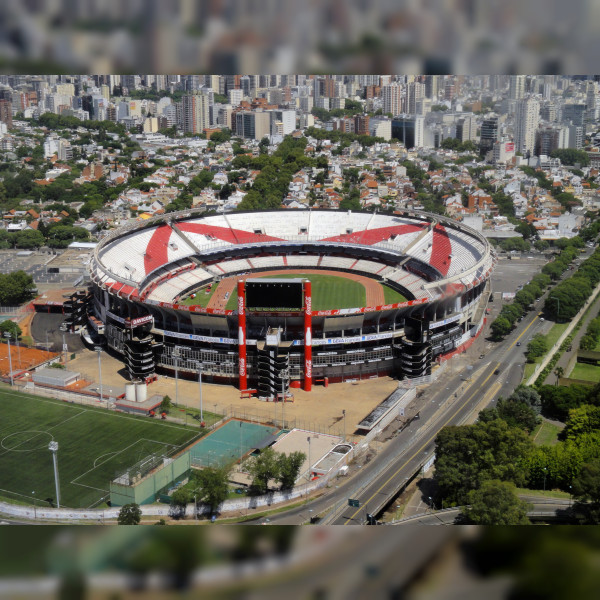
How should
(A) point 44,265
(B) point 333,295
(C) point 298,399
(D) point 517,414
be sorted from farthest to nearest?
(A) point 44,265 < (B) point 333,295 < (C) point 298,399 < (D) point 517,414

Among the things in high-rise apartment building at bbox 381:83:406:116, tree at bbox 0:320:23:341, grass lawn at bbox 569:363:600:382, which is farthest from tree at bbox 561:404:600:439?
high-rise apartment building at bbox 381:83:406:116

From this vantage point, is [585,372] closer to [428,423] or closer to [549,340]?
[549,340]

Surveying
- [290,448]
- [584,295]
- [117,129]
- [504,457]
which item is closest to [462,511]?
[504,457]

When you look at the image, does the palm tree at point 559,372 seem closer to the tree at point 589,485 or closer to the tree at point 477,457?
the tree at point 477,457

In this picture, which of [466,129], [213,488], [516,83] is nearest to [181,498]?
[213,488]

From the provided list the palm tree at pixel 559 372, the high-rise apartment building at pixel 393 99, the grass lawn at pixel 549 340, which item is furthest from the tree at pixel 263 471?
the high-rise apartment building at pixel 393 99

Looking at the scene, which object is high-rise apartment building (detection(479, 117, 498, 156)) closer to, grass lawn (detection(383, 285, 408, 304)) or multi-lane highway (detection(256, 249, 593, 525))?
multi-lane highway (detection(256, 249, 593, 525))

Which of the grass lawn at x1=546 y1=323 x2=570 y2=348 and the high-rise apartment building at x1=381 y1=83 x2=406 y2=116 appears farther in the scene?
the high-rise apartment building at x1=381 y1=83 x2=406 y2=116
